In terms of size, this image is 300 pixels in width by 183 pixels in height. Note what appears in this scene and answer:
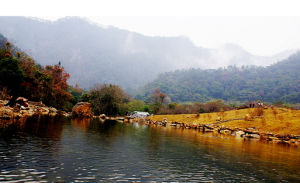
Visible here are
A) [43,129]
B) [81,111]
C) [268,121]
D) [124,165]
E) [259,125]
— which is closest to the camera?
[124,165]

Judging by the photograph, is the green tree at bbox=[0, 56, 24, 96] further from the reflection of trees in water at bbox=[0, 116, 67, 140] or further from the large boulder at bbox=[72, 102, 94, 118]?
the reflection of trees in water at bbox=[0, 116, 67, 140]

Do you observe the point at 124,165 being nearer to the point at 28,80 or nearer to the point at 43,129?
the point at 43,129

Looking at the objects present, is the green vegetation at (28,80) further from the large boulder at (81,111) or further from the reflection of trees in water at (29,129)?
the reflection of trees in water at (29,129)

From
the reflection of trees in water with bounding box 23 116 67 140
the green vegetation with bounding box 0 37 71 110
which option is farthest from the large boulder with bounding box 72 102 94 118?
the reflection of trees in water with bounding box 23 116 67 140

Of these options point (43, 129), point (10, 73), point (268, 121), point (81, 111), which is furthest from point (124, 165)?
point (81, 111)

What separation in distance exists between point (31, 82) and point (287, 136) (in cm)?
6026

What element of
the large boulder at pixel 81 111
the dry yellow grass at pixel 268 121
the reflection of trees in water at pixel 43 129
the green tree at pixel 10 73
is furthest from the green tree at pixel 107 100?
the reflection of trees in water at pixel 43 129

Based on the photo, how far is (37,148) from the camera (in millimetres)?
15703

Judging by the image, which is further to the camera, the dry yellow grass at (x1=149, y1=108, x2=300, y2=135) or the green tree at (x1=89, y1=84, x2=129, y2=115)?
the green tree at (x1=89, y1=84, x2=129, y2=115)

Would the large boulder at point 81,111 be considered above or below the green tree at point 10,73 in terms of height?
below

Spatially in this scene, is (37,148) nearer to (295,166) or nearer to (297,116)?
(295,166)

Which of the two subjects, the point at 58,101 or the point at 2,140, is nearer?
the point at 2,140

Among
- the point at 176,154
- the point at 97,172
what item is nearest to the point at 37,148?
the point at 97,172

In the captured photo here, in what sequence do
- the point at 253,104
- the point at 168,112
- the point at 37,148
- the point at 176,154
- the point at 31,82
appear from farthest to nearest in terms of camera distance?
the point at 168,112 → the point at 253,104 → the point at 31,82 → the point at 176,154 → the point at 37,148
